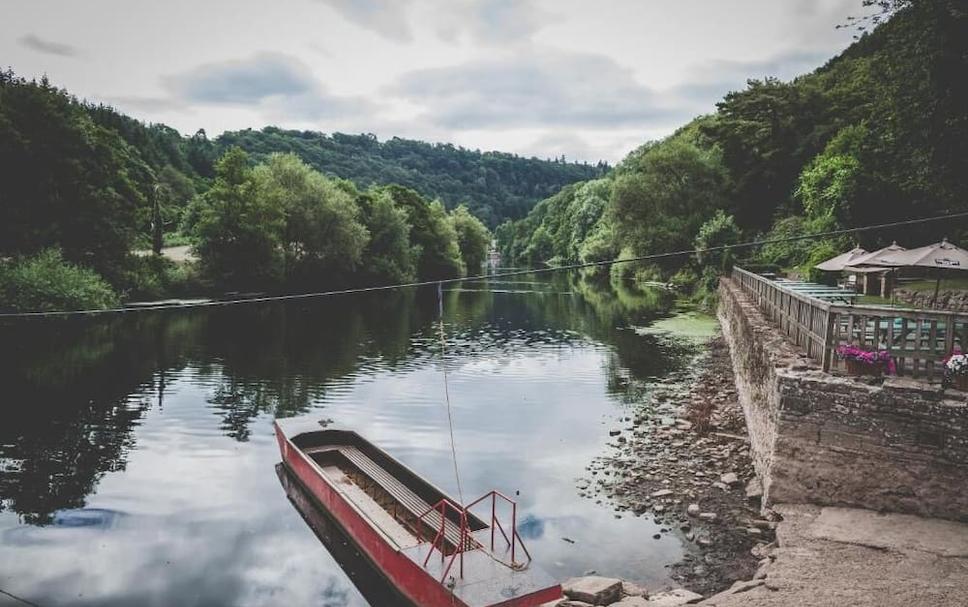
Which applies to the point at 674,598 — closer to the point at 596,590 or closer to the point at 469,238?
the point at 596,590

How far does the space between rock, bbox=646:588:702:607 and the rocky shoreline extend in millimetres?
12

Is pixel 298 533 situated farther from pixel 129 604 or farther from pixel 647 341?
pixel 647 341

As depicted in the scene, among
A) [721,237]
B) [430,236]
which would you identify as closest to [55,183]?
[721,237]

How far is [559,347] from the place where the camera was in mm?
29438

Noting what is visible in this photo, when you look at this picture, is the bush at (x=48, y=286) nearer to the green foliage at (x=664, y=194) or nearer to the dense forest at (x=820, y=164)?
the dense forest at (x=820, y=164)

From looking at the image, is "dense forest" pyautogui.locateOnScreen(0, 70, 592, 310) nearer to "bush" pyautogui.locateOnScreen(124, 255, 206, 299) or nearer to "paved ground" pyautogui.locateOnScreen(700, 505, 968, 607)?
"bush" pyautogui.locateOnScreen(124, 255, 206, 299)

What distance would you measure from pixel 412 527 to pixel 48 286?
98.2ft

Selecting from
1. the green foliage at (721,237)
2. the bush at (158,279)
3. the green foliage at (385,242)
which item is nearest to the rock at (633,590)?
the bush at (158,279)

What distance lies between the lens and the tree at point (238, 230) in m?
47.9

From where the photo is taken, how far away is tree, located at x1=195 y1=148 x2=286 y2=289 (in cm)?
4788

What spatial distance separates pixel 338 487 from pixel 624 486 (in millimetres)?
5431

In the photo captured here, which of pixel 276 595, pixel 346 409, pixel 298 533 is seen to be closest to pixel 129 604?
pixel 276 595

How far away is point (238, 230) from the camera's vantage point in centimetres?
4825

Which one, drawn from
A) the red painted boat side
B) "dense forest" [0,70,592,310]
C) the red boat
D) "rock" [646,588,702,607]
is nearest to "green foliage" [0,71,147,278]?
"dense forest" [0,70,592,310]
